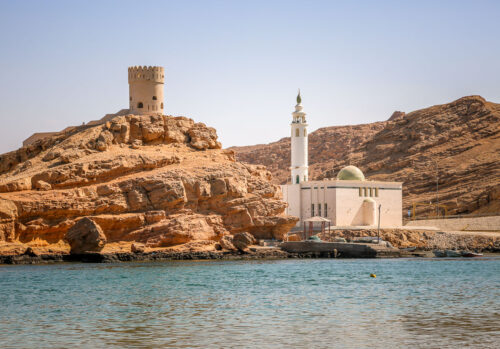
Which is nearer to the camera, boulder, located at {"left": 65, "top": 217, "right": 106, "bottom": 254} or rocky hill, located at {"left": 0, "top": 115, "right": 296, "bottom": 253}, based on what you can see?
boulder, located at {"left": 65, "top": 217, "right": 106, "bottom": 254}

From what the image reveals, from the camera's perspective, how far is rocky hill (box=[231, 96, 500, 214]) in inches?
4323

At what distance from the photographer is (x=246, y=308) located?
92.6ft

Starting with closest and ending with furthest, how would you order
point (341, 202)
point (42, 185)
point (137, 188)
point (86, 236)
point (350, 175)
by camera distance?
point (86, 236) < point (42, 185) < point (137, 188) < point (341, 202) < point (350, 175)

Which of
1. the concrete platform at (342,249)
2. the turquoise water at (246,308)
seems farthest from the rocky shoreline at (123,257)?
the concrete platform at (342,249)

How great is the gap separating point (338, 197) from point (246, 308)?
51.8m

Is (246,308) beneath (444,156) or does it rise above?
beneath

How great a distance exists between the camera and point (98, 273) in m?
45.4

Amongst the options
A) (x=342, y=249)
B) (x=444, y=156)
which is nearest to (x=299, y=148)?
(x=342, y=249)

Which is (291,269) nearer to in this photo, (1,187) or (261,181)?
(261,181)

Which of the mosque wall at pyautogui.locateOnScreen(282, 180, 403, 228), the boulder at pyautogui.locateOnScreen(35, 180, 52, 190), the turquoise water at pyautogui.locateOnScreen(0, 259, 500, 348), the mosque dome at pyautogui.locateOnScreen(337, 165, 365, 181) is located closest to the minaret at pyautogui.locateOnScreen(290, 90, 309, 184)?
the mosque wall at pyautogui.locateOnScreen(282, 180, 403, 228)

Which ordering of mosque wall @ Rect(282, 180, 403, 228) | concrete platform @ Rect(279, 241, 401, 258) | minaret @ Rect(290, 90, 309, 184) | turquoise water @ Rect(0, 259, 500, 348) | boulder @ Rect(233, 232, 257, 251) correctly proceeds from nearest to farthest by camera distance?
1. turquoise water @ Rect(0, 259, 500, 348)
2. boulder @ Rect(233, 232, 257, 251)
3. concrete platform @ Rect(279, 241, 401, 258)
4. mosque wall @ Rect(282, 180, 403, 228)
5. minaret @ Rect(290, 90, 309, 184)

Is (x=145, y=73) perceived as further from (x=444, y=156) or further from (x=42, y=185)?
(x=444, y=156)

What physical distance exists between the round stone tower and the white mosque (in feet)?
65.8

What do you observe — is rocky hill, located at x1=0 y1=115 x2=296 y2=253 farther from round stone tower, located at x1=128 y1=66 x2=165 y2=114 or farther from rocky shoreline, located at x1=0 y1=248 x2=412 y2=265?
round stone tower, located at x1=128 y1=66 x2=165 y2=114
